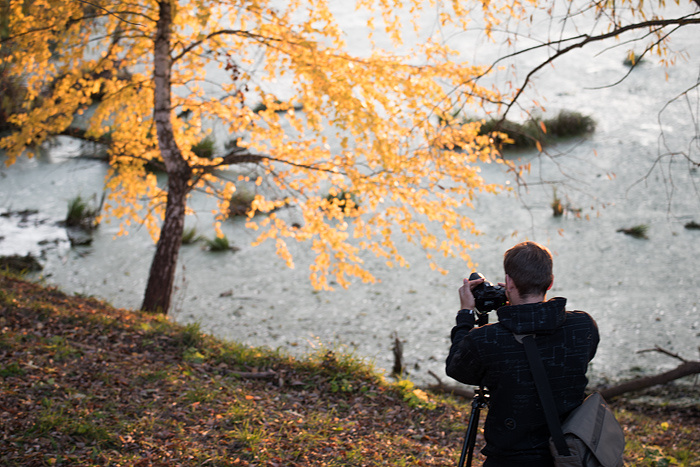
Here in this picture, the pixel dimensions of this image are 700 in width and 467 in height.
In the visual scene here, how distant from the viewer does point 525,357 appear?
61.4 inches

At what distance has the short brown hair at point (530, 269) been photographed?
1593mm

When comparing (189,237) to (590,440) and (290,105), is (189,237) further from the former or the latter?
(590,440)

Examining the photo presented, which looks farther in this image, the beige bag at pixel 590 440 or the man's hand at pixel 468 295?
the man's hand at pixel 468 295

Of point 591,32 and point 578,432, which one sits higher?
→ point 591,32

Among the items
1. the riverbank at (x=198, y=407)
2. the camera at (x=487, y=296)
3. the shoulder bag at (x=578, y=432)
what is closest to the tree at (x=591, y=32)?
the camera at (x=487, y=296)

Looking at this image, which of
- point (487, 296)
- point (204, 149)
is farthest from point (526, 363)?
point (204, 149)

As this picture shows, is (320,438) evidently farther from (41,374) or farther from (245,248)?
(245,248)

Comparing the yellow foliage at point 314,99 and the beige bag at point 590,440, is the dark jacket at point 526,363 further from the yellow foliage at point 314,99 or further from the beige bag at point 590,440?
the yellow foliage at point 314,99

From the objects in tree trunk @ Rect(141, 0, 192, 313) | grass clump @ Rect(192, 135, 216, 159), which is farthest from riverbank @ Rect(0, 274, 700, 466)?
grass clump @ Rect(192, 135, 216, 159)

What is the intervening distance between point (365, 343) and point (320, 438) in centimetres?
298

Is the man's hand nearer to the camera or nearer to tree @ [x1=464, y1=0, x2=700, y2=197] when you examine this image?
the camera

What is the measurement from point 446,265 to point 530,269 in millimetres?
5822

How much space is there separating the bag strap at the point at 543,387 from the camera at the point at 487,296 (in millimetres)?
252

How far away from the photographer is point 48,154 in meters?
9.32
